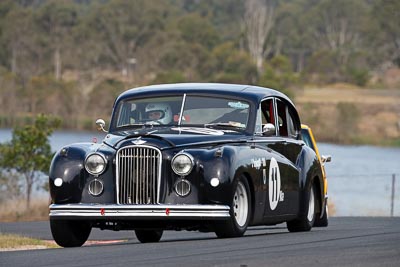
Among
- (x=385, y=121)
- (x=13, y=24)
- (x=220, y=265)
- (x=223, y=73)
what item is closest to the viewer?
(x=220, y=265)

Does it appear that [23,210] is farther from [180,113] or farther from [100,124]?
[180,113]

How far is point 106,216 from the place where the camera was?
11617 millimetres

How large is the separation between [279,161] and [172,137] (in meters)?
1.89

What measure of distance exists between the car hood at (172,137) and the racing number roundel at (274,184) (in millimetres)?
547

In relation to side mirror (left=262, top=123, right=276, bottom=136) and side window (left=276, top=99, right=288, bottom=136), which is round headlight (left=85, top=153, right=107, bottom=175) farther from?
side window (left=276, top=99, right=288, bottom=136)

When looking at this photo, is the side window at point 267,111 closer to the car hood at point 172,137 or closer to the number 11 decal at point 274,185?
the number 11 decal at point 274,185

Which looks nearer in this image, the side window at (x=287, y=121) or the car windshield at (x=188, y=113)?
the car windshield at (x=188, y=113)

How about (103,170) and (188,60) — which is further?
(188,60)

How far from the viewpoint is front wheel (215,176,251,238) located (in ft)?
38.7

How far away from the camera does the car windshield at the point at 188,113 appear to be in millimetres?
13172

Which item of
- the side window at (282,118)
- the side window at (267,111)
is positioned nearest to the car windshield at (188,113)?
the side window at (267,111)

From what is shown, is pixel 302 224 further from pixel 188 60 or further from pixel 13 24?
pixel 13 24

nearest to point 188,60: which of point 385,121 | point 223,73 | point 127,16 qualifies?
point 223,73

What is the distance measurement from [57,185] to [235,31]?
4352 inches
